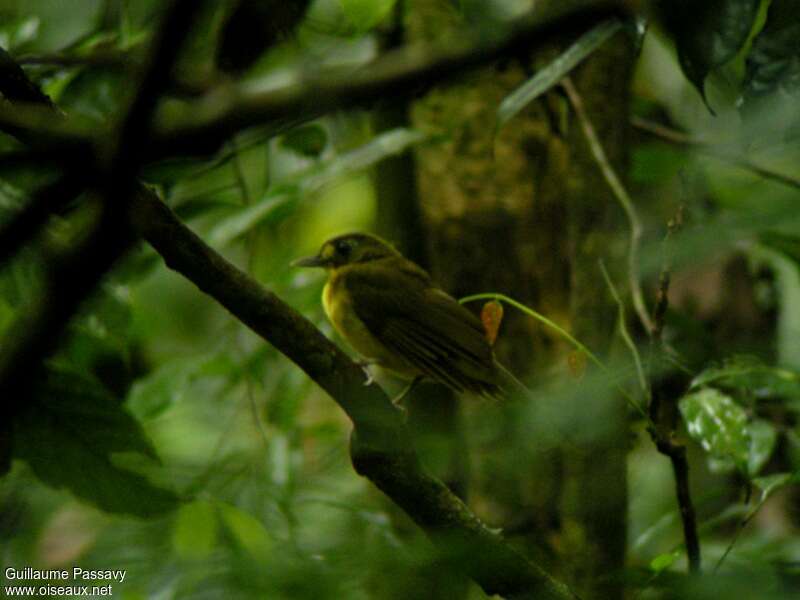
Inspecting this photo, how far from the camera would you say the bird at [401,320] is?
280cm

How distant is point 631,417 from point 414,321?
0.65m

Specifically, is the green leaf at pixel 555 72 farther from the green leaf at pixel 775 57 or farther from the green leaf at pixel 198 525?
the green leaf at pixel 198 525

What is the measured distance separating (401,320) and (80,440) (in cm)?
113

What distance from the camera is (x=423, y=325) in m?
2.98

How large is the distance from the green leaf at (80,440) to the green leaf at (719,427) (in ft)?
3.28

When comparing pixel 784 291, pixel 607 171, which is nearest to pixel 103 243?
pixel 607 171

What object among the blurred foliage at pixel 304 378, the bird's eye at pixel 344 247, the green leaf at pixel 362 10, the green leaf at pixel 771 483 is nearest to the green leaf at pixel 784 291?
the blurred foliage at pixel 304 378

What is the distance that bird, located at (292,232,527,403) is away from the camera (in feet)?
9.19

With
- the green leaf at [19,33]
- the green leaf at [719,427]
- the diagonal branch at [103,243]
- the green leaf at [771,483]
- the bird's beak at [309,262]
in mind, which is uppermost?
the diagonal branch at [103,243]

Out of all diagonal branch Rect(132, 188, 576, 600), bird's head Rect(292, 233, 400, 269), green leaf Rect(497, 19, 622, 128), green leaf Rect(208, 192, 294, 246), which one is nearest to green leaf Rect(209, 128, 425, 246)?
green leaf Rect(208, 192, 294, 246)

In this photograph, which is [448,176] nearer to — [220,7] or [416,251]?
[416,251]

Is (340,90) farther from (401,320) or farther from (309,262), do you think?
(309,262)

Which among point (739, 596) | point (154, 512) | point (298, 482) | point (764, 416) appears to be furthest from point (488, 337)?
point (739, 596)

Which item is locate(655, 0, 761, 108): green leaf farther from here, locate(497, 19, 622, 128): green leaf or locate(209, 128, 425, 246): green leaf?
locate(209, 128, 425, 246): green leaf
